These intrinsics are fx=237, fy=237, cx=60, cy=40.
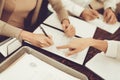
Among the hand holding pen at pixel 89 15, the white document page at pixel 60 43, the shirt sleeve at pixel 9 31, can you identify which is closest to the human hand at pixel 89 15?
the hand holding pen at pixel 89 15

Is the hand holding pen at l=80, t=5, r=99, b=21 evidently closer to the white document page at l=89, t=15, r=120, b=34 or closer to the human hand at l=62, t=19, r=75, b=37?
the white document page at l=89, t=15, r=120, b=34

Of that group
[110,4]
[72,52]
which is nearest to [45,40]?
[72,52]

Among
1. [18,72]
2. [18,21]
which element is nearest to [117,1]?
[18,21]

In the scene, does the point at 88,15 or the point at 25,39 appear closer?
the point at 25,39

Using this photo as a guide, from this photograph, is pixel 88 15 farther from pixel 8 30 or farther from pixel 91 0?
pixel 8 30

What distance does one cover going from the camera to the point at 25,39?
1.26 metres

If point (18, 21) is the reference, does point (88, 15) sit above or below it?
above

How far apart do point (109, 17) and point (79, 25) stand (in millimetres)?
268

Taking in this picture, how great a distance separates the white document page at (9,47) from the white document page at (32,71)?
95 mm

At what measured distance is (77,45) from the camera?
1.24m

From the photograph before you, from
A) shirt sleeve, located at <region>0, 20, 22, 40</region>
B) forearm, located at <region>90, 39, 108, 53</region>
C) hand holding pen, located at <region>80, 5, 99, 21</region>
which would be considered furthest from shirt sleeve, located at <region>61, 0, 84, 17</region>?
shirt sleeve, located at <region>0, 20, 22, 40</region>

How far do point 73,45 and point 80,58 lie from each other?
84 mm

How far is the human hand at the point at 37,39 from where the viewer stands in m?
1.24

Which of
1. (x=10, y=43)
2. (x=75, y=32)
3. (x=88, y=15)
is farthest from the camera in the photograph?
(x=88, y=15)
